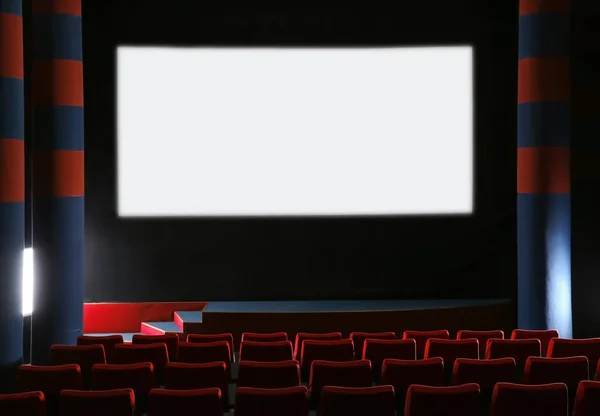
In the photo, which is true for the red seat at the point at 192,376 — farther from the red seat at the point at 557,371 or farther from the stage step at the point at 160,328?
the stage step at the point at 160,328

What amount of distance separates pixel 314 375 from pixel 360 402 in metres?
1.03

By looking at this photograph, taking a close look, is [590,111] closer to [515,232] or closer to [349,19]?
[515,232]

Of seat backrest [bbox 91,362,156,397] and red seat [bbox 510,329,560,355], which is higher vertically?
seat backrest [bbox 91,362,156,397]

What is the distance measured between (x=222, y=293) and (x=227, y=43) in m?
3.82

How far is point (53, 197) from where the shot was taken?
8.55m

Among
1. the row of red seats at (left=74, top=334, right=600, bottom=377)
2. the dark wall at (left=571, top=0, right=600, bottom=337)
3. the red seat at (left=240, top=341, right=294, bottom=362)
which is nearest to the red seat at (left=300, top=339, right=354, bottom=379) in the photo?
the row of red seats at (left=74, top=334, right=600, bottom=377)

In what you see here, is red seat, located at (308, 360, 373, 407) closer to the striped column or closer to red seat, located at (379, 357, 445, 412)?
red seat, located at (379, 357, 445, 412)

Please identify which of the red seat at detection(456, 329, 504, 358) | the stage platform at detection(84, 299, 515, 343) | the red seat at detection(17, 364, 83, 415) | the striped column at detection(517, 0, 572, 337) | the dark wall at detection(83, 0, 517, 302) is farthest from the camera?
the dark wall at detection(83, 0, 517, 302)

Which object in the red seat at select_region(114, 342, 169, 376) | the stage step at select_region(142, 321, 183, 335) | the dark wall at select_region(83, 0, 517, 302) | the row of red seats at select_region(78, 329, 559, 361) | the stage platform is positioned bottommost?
the stage step at select_region(142, 321, 183, 335)

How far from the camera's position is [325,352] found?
19.7ft

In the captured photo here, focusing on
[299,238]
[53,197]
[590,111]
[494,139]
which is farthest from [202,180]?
[590,111]

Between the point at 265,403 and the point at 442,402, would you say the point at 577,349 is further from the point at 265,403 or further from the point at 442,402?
the point at 265,403

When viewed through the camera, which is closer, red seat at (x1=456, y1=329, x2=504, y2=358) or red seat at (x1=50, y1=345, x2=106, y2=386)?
red seat at (x1=50, y1=345, x2=106, y2=386)

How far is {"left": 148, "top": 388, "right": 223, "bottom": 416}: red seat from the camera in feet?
12.8
